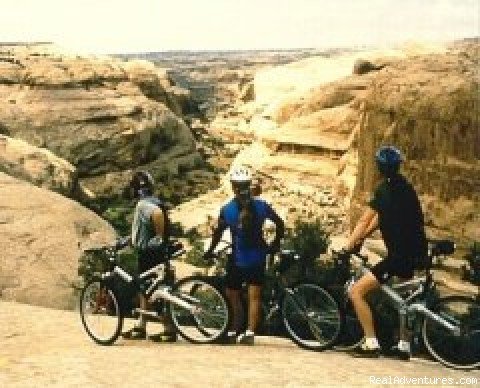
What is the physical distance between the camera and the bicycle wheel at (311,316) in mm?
8664

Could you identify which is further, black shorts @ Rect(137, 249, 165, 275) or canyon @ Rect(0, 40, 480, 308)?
canyon @ Rect(0, 40, 480, 308)

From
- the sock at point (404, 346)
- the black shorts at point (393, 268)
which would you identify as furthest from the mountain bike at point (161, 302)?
the sock at point (404, 346)

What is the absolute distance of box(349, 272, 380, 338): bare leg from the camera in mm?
8117

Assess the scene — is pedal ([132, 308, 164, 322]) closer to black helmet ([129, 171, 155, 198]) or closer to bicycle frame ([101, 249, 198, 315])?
bicycle frame ([101, 249, 198, 315])

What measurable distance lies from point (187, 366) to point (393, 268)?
201cm

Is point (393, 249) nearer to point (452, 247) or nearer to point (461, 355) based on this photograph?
point (452, 247)

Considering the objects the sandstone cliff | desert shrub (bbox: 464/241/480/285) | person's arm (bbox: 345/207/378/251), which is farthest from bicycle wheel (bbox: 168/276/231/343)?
desert shrub (bbox: 464/241/480/285)

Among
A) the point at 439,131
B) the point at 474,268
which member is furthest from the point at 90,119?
the point at 474,268

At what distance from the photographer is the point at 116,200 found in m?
32.0

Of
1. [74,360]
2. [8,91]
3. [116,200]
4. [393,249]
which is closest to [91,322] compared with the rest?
[74,360]

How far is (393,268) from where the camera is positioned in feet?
26.5

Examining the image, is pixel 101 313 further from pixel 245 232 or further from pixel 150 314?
pixel 245 232

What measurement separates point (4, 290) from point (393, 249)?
22.6 ft

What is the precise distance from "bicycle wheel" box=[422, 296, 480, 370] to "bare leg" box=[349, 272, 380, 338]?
0.50 meters
